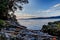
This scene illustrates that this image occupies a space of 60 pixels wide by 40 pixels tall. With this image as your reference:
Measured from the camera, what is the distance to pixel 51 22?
7.00m

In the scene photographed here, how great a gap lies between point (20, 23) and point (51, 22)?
4.92 ft

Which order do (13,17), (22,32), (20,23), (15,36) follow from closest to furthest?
(15,36), (22,32), (20,23), (13,17)

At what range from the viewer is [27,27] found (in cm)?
730

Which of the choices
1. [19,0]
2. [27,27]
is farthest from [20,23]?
[19,0]

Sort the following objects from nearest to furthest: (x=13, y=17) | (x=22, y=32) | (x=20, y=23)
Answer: (x=22, y=32) < (x=20, y=23) < (x=13, y=17)

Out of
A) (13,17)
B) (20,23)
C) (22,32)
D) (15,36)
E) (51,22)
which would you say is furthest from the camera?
(13,17)

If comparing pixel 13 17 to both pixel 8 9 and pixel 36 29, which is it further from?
pixel 36 29

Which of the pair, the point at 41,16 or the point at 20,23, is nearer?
the point at 41,16

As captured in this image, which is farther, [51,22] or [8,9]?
[8,9]

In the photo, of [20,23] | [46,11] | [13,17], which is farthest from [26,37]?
[13,17]

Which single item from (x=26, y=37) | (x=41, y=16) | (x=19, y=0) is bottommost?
(x=26, y=37)

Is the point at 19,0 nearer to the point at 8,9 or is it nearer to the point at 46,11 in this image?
the point at 8,9

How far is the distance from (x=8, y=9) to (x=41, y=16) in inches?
97.0

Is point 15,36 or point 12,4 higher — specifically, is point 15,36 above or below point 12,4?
below
